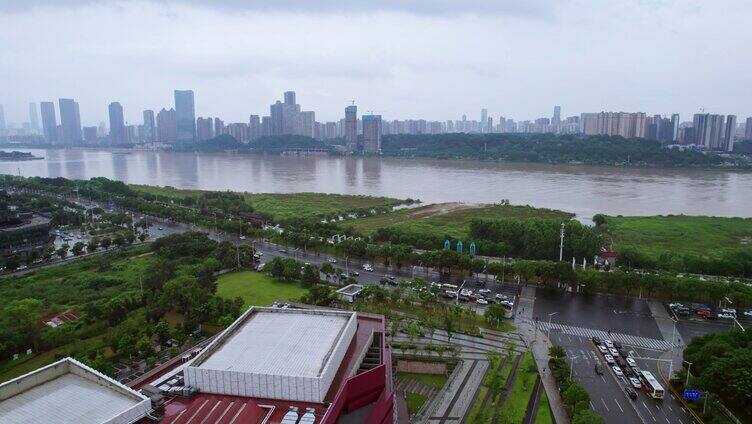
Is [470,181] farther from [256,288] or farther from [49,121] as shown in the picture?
[49,121]

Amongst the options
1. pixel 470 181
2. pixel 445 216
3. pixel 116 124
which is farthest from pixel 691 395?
pixel 116 124

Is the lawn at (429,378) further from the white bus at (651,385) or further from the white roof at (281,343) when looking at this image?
the white bus at (651,385)

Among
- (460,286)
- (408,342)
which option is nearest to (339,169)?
(460,286)

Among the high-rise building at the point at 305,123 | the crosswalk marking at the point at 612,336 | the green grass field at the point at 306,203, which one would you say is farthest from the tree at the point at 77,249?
the high-rise building at the point at 305,123

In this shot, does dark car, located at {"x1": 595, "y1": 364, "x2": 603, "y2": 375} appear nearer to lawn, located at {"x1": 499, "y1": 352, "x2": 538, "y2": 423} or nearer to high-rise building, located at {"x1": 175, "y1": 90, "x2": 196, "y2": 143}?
lawn, located at {"x1": 499, "y1": 352, "x2": 538, "y2": 423}

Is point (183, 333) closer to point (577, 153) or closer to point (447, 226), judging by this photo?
point (447, 226)

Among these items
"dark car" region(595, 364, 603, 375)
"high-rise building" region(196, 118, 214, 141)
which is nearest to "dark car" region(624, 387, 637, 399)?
"dark car" region(595, 364, 603, 375)
